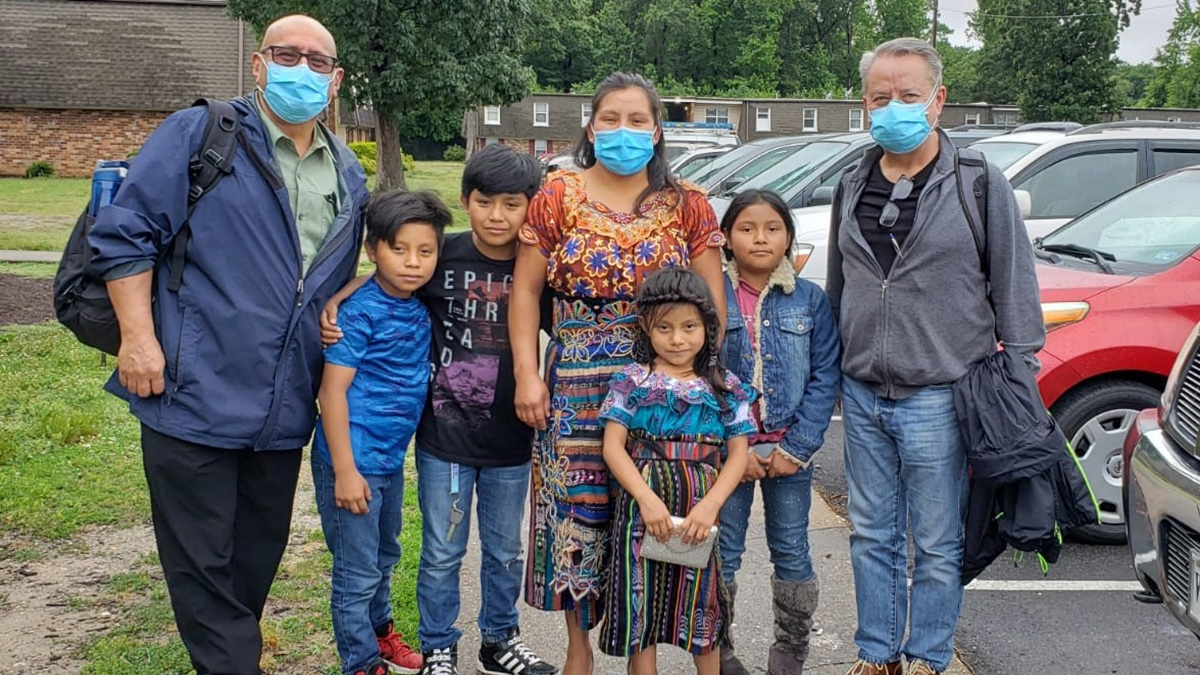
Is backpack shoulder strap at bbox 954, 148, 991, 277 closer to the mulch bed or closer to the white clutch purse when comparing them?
the white clutch purse

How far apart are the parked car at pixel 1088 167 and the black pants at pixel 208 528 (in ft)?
21.8

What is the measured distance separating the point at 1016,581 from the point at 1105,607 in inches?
15.8

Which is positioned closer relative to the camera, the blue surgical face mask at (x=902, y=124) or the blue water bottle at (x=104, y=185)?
the blue water bottle at (x=104, y=185)

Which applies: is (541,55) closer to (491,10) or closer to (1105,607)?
(491,10)

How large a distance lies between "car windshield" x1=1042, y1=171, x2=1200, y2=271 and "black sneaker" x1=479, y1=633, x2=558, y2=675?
11.9ft

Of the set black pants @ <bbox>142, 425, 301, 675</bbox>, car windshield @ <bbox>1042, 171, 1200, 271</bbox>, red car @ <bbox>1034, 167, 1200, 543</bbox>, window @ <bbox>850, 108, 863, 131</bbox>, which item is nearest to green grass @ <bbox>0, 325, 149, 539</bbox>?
black pants @ <bbox>142, 425, 301, 675</bbox>

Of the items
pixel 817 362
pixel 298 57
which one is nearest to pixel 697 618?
pixel 817 362

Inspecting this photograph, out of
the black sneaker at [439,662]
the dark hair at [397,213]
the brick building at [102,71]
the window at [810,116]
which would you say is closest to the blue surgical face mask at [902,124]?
the dark hair at [397,213]

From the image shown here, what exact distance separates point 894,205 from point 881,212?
52 mm

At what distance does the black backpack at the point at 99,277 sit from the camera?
3053 mm

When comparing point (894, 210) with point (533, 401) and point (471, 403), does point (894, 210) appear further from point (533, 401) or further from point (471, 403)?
point (471, 403)

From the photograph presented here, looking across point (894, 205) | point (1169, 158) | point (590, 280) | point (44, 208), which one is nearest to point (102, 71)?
point (44, 208)

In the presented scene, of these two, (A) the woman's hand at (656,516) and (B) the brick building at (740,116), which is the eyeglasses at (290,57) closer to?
(A) the woman's hand at (656,516)

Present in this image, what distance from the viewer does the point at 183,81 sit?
125 feet
